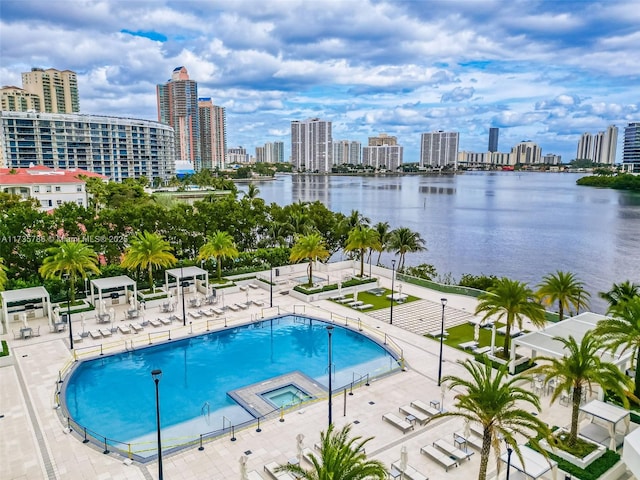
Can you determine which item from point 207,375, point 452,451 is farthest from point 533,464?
point 207,375

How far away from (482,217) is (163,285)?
79.5m

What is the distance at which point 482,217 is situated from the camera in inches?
3878

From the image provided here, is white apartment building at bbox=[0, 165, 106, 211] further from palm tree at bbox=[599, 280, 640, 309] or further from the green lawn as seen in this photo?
palm tree at bbox=[599, 280, 640, 309]

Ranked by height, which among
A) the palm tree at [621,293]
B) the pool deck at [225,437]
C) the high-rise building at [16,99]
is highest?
the high-rise building at [16,99]

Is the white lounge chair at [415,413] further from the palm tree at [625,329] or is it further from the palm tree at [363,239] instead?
the palm tree at [363,239]

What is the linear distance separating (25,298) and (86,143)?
11050 centimetres

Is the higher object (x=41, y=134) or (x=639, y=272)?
(x=41, y=134)

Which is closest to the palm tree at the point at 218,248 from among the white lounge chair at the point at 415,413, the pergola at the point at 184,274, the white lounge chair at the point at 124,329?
the pergola at the point at 184,274

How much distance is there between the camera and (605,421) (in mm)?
15328

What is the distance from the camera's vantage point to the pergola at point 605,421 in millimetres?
14810

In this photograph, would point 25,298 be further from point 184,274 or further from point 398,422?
→ point 398,422

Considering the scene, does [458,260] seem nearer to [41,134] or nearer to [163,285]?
[163,285]

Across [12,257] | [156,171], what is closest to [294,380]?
[12,257]

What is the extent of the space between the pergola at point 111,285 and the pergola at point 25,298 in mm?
2720
